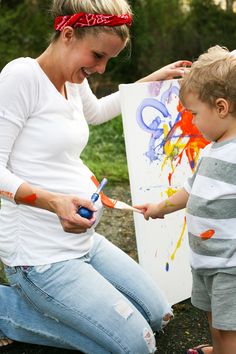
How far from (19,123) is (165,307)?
1089mm

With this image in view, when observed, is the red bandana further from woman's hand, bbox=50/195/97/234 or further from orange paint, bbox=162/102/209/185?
orange paint, bbox=162/102/209/185

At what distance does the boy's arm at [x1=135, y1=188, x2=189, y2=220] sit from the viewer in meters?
2.26

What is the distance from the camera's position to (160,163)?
9.16ft

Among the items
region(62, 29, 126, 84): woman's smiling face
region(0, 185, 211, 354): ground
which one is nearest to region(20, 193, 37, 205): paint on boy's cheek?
region(62, 29, 126, 84): woman's smiling face

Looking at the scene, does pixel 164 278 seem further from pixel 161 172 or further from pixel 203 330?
pixel 161 172

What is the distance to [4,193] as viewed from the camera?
209cm

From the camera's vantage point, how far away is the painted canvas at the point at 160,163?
106 inches

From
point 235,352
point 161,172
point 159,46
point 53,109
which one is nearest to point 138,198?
point 161,172

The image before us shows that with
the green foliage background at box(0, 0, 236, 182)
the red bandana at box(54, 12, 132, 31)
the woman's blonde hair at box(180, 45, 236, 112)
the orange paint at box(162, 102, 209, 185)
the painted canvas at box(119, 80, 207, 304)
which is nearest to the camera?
the woman's blonde hair at box(180, 45, 236, 112)

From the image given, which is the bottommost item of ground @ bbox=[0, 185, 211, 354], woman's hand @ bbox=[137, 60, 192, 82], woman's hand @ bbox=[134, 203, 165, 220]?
ground @ bbox=[0, 185, 211, 354]

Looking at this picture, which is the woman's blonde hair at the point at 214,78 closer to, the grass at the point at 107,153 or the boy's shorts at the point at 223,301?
the boy's shorts at the point at 223,301

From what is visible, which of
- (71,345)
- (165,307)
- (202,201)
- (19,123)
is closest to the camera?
(202,201)

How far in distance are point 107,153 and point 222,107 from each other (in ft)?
14.0

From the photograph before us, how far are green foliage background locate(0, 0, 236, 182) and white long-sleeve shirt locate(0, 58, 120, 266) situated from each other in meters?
6.31
